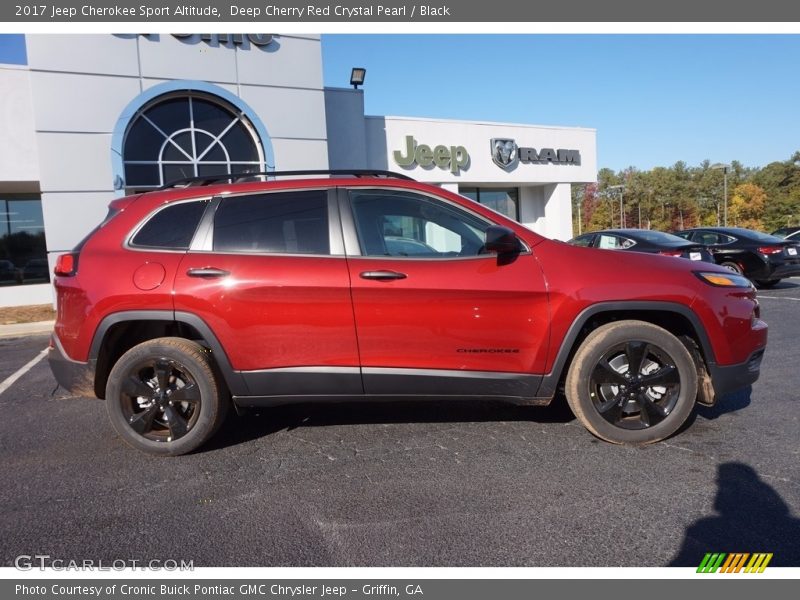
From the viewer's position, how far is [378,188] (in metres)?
3.49

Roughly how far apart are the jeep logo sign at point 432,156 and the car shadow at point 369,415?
13.4 m

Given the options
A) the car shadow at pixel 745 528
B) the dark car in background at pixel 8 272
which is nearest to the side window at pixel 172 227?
the car shadow at pixel 745 528

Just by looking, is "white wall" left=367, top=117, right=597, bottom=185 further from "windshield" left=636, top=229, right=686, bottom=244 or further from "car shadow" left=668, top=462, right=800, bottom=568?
"car shadow" left=668, top=462, right=800, bottom=568

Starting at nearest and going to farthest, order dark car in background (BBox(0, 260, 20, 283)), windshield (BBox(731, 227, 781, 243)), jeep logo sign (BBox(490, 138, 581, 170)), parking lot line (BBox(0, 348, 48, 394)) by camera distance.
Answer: parking lot line (BBox(0, 348, 48, 394)), windshield (BBox(731, 227, 781, 243)), dark car in background (BBox(0, 260, 20, 283)), jeep logo sign (BBox(490, 138, 581, 170))

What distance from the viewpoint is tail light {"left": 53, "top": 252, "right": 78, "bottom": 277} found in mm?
3455

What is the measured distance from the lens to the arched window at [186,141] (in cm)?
1181

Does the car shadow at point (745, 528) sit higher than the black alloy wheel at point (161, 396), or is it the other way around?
the black alloy wheel at point (161, 396)

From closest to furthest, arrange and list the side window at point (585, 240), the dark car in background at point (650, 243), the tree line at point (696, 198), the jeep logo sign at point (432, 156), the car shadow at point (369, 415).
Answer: the car shadow at point (369, 415)
the dark car in background at point (650, 243)
the side window at point (585, 240)
the jeep logo sign at point (432, 156)
the tree line at point (696, 198)

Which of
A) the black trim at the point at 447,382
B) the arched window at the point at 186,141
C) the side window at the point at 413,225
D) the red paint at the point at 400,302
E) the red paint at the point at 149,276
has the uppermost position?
the arched window at the point at 186,141

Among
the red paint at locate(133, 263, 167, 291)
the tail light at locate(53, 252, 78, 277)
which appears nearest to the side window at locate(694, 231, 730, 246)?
the red paint at locate(133, 263, 167, 291)

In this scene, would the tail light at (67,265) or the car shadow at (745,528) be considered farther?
the tail light at (67,265)

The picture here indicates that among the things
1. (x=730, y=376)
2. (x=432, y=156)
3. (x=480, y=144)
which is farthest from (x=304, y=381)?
(x=480, y=144)

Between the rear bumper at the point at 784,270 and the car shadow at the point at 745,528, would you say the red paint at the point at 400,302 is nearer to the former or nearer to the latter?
the car shadow at the point at 745,528

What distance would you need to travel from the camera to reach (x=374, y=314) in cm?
323
